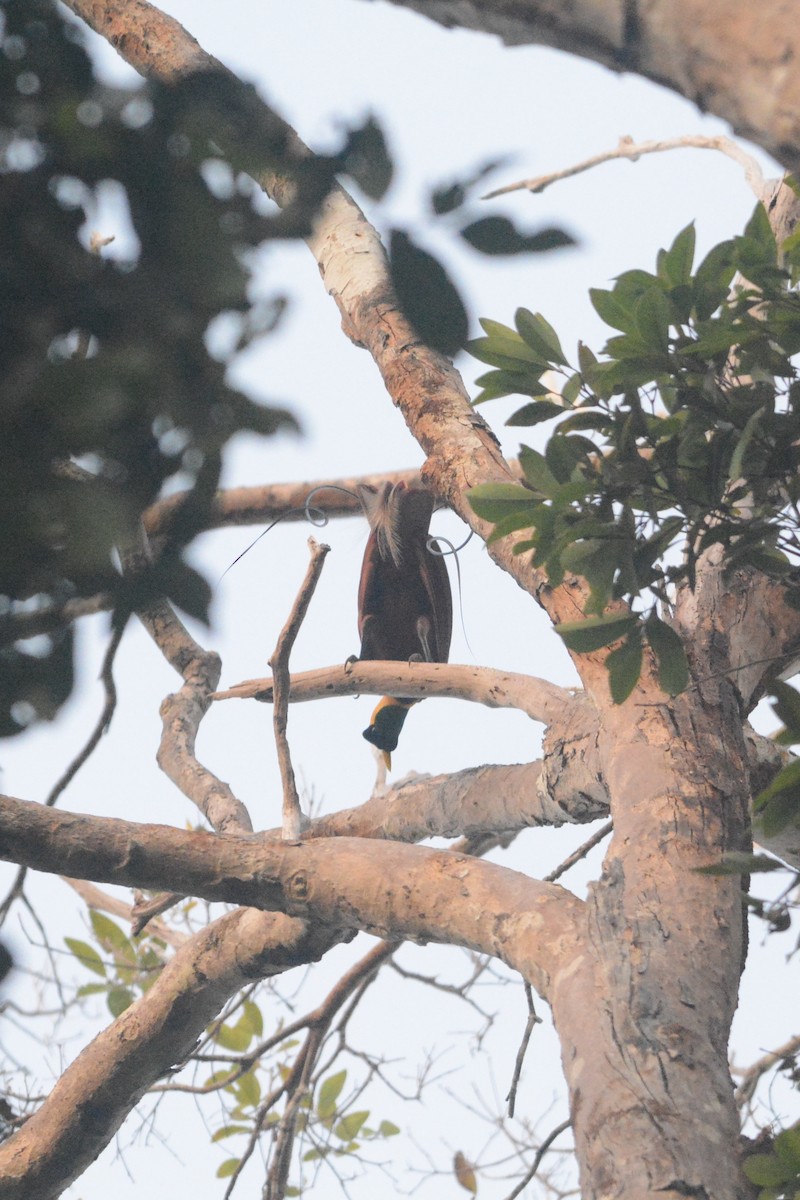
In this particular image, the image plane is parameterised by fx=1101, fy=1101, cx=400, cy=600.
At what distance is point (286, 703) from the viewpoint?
7.54ft

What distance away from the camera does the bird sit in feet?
10.6

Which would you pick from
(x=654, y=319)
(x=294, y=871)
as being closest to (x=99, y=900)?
(x=294, y=871)

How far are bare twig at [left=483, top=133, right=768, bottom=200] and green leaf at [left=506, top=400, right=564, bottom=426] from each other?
202cm

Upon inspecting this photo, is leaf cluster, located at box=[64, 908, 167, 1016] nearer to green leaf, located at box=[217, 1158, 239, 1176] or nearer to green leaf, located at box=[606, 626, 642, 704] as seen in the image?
green leaf, located at box=[217, 1158, 239, 1176]

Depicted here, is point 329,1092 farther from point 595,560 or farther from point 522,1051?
point 595,560

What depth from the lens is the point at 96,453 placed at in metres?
0.59

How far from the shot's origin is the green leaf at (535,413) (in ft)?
5.16

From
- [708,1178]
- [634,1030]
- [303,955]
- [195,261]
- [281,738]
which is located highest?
[281,738]

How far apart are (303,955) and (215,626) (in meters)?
1.55

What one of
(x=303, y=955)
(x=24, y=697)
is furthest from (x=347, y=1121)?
(x=24, y=697)

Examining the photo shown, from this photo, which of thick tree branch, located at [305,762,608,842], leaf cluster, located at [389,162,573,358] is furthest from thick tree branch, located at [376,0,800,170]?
thick tree branch, located at [305,762,608,842]

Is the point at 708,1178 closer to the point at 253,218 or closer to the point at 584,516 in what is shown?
the point at 584,516

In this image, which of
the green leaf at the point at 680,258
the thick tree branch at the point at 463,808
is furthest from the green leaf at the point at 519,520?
the thick tree branch at the point at 463,808

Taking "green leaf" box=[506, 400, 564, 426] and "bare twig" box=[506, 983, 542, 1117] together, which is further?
"bare twig" box=[506, 983, 542, 1117]
